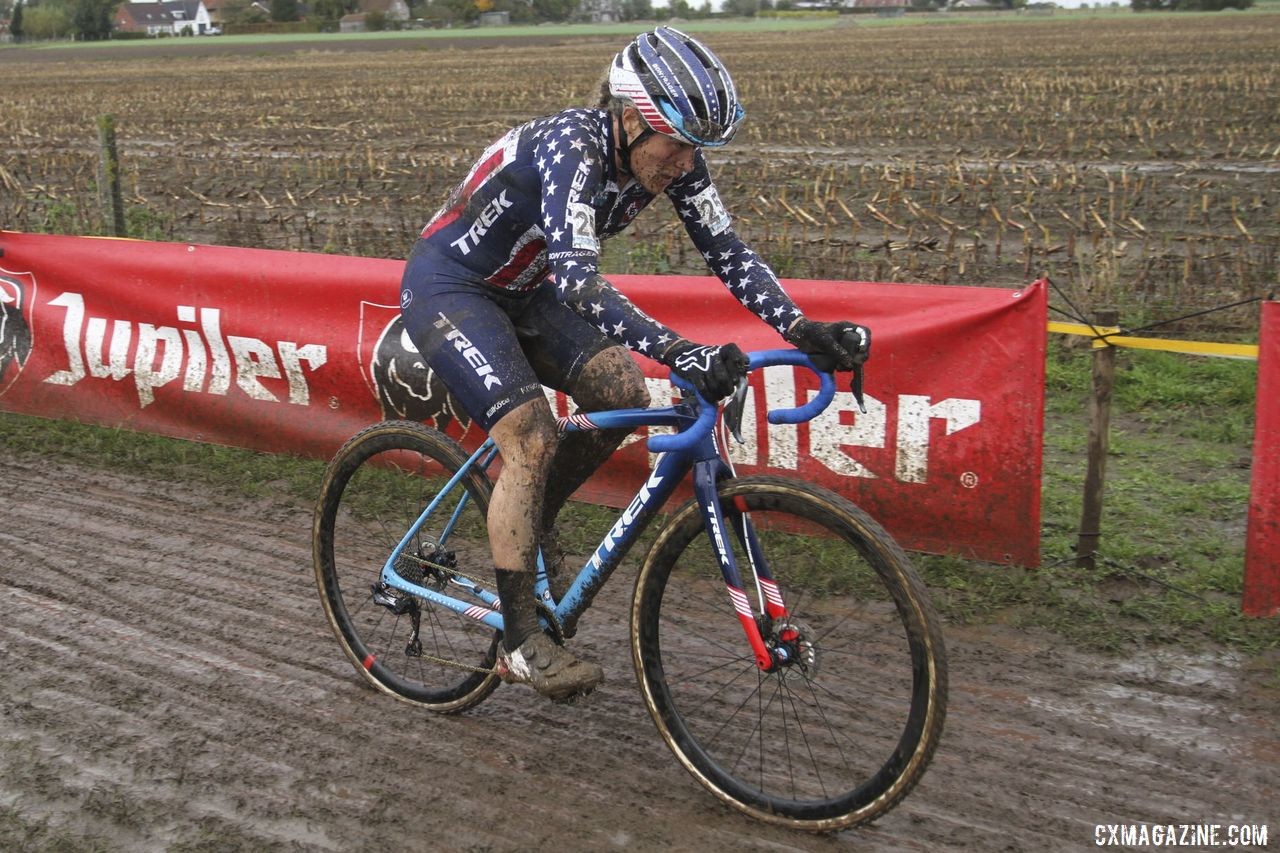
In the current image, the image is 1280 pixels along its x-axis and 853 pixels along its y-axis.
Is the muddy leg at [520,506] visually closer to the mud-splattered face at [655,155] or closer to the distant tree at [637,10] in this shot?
the mud-splattered face at [655,155]

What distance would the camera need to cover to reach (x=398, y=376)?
704 centimetres

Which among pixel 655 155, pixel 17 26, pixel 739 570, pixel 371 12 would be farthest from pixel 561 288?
pixel 17 26

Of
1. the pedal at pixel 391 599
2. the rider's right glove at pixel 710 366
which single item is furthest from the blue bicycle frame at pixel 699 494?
the pedal at pixel 391 599

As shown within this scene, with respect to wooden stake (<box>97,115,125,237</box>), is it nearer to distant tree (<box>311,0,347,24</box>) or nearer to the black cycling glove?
the black cycling glove

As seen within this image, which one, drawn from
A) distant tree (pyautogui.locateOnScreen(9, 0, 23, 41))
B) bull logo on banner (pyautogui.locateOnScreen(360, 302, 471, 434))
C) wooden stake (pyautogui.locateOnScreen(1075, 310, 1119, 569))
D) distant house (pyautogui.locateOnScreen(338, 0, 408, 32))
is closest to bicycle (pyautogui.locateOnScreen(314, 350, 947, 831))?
wooden stake (pyautogui.locateOnScreen(1075, 310, 1119, 569))

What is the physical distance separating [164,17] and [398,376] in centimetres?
13998

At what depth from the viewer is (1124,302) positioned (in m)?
9.34

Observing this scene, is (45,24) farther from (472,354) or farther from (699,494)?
(699,494)

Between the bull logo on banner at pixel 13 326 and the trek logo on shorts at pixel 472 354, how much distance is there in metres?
5.49

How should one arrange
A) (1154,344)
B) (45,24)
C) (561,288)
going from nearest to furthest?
(561,288), (1154,344), (45,24)

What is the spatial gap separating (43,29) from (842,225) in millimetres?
113999

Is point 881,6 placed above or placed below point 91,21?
above

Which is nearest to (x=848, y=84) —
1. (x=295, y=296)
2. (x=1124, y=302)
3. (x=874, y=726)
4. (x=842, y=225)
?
(x=842, y=225)

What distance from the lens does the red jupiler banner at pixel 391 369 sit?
18.3 ft
